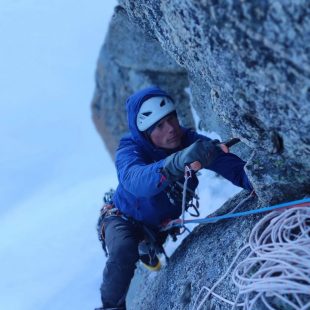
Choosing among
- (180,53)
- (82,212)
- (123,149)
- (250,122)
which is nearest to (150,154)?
(123,149)

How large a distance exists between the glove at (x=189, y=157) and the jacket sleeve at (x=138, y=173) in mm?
70

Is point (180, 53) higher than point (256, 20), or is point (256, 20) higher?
point (180, 53)

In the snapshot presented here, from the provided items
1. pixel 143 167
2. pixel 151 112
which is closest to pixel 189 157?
pixel 143 167

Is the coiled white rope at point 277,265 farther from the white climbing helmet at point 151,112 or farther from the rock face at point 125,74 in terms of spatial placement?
the rock face at point 125,74

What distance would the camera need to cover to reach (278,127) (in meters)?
2.00

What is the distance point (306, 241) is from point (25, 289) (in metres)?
6.43

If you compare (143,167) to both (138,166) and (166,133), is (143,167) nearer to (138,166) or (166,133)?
(138,166)

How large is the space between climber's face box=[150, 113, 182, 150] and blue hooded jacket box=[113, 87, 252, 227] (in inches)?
2.1

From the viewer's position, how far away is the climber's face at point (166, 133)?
3203 millimetres

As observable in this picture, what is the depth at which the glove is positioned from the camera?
249cm

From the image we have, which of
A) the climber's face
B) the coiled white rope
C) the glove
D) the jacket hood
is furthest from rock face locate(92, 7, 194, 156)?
the coiled white rope

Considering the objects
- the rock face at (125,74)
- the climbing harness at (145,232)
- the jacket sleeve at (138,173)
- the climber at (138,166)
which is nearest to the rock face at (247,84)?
the climbing harness at (145,232)

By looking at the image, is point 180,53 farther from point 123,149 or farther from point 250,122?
point 123,149

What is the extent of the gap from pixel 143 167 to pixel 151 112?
56 cm
